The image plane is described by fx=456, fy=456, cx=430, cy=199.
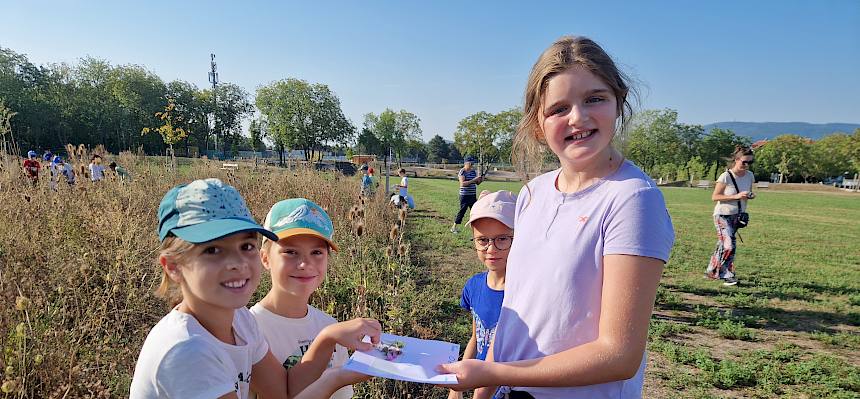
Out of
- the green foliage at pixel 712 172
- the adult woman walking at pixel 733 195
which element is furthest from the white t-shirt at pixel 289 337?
the green foliage at pixel 712 172

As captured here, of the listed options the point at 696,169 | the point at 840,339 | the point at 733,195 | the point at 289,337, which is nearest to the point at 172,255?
the point at 289,337

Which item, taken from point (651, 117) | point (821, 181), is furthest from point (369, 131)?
point (821, 181)


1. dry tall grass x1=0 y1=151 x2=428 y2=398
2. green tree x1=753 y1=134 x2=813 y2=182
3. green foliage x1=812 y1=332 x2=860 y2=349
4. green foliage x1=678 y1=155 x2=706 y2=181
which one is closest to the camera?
dry tall grass x1=0 y1=151 x2=428 y2=398

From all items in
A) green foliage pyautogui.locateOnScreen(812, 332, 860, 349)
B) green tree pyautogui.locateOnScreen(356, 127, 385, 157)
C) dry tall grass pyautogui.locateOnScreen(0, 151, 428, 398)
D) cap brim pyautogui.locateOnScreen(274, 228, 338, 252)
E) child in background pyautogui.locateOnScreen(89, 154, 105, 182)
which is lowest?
green foliage pyautogui.locateOnScreen(812, 332, 860, 349)

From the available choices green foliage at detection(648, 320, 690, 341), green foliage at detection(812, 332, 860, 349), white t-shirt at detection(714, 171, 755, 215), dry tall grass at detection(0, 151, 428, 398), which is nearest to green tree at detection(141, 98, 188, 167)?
dry tall grass at detection(0, 151, 428, 398)

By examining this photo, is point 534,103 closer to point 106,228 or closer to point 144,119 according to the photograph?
point 106,228

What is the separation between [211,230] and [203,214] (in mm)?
93

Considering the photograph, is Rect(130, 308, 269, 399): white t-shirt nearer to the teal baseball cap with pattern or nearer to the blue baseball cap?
the blue baseball cap

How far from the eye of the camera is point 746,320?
513 centimetres

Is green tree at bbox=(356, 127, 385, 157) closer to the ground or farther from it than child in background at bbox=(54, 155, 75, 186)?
farther from it

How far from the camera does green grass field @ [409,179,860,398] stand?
12.4ft

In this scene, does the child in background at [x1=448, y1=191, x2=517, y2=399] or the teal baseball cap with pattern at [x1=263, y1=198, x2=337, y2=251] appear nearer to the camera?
the teal baseball cap with pattern at [x1=263, y1=198, x2=337, y2=251]

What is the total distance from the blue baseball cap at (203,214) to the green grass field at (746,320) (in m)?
3.08

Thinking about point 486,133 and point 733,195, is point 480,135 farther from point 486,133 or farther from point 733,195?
point 733,195
